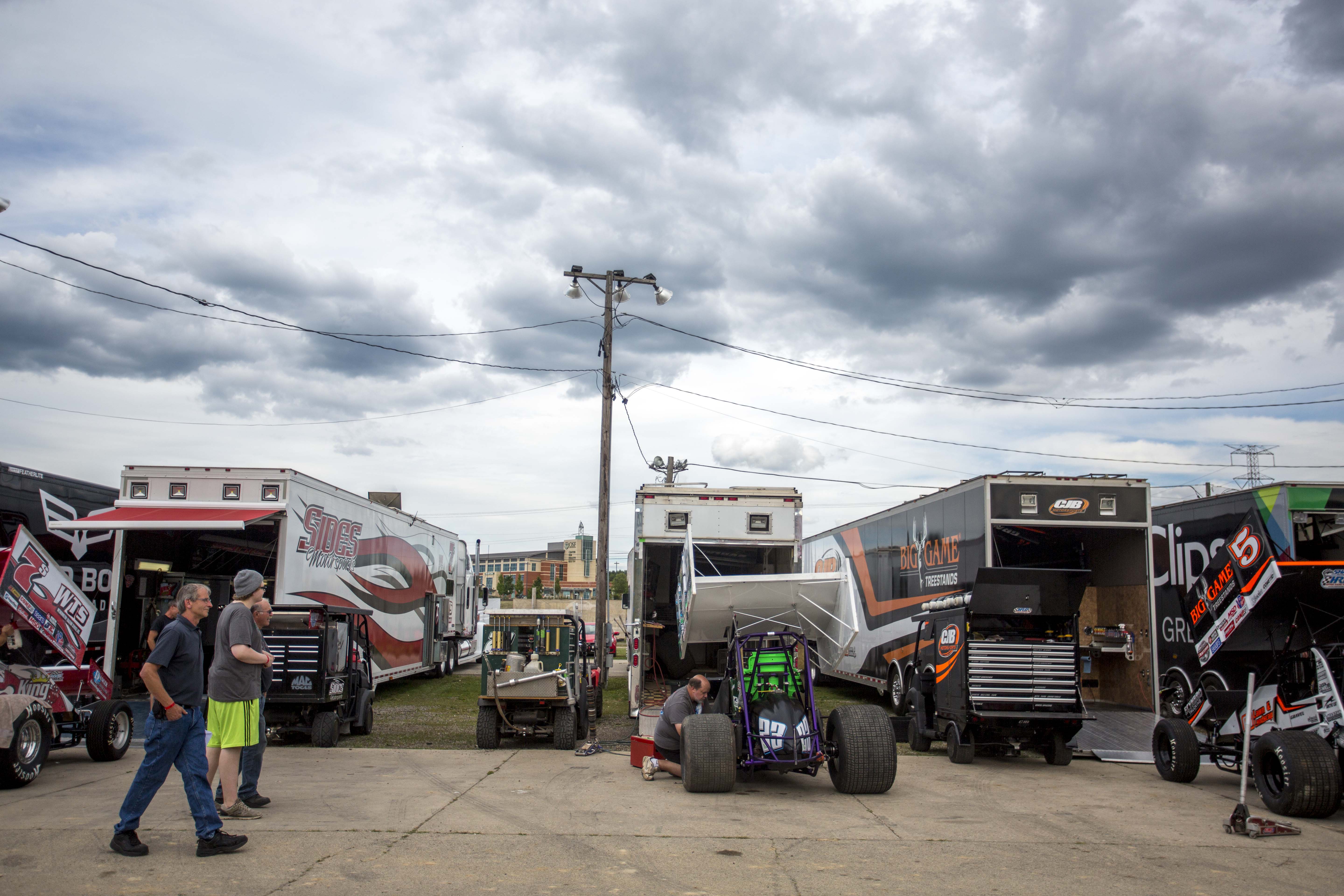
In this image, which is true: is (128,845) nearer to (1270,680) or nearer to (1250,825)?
(1250,825)

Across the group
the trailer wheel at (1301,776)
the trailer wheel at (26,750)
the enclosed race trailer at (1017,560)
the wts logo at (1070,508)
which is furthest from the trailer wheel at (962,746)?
the trailer wheel at (26,750)

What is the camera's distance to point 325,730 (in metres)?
11.8

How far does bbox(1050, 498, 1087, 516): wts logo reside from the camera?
42.4ft

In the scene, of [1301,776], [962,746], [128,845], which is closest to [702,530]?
[962,746]

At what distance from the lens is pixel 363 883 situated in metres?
5.60

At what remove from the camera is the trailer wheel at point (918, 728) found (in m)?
12.1

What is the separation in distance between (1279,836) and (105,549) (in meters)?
18.0

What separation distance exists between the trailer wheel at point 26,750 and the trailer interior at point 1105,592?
36.0ft

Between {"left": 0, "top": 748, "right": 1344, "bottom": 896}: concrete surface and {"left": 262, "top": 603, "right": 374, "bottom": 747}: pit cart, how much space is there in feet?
5.73

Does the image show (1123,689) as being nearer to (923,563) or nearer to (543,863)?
(923,563)

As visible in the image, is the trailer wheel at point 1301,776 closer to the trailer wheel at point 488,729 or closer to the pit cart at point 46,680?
the trailer wheel at point 488,729

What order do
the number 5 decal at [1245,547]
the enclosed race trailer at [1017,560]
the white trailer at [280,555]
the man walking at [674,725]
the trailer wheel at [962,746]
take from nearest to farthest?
the number 5 decal at [1245,547], the man walking at [674,725], the trailer wheel at [962,746], the enclosed race trailer at [1017,560], the white trailer at [280,555]

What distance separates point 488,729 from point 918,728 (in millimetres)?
5394

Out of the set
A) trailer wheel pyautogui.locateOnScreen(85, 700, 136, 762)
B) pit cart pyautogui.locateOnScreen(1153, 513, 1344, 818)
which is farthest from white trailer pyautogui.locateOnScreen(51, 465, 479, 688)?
pit cart pyautogui.locateOnScreen(1153, 513, 1344, 818)
